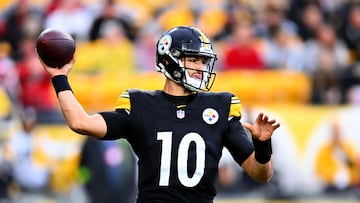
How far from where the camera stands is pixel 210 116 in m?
5.11

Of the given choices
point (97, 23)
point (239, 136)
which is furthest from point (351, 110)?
point (239, 136)

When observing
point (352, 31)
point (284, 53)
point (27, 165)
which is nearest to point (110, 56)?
point (27, 165)

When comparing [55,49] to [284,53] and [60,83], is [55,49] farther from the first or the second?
[284,53]

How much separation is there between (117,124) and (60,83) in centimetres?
35

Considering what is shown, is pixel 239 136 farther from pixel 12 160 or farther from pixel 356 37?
pixel 356 37

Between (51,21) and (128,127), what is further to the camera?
(51,21)

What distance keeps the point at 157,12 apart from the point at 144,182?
29.6 ft

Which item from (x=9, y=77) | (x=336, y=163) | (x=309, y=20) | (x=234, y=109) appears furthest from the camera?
(x=309, y=20)

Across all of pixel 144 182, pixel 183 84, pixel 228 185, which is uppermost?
pixel 183 84

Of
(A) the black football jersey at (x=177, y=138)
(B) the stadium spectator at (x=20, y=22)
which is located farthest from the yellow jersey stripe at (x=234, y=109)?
(B) the stadium spectator at (x=20, y=22)

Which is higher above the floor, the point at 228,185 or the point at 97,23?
the point at 97,23

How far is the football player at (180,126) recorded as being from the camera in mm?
4953

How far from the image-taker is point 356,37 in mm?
13125

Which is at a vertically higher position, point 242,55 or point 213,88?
point 242,55
